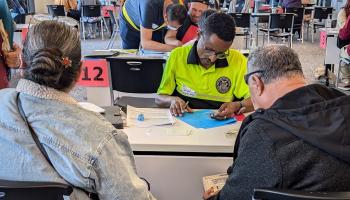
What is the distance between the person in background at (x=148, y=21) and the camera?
3172mm

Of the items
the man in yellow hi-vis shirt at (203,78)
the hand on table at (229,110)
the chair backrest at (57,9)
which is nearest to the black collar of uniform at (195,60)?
the man in yellow hi-vis shirt at (203,78)

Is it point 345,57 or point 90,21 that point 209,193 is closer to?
point 345,57

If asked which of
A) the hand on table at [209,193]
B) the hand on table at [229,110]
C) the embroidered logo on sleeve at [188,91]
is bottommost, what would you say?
the hand on table at [209,193]

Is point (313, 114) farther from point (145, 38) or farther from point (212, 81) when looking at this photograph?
point (145, 38)

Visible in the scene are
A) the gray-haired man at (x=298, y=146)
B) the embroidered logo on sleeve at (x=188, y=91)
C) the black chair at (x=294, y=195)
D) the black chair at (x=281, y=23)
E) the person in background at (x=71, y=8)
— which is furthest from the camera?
the person in background at (x=71, y=8)

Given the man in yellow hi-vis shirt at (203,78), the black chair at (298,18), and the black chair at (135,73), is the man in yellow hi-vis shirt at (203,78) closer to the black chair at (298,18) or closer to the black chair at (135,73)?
the black chair at (135,73)

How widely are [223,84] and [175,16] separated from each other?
108 centimetres

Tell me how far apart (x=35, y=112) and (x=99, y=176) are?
24 cm

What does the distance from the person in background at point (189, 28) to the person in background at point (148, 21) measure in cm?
8

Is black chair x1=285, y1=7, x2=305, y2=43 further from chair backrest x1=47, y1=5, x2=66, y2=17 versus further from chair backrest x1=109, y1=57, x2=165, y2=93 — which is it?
chair backrest x1=109, y1=57, x2=165, y2=93

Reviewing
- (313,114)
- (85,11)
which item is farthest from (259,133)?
(85,11)

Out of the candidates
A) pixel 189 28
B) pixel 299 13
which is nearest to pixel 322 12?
pixel 299 13

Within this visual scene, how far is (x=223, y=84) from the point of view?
7.57ft

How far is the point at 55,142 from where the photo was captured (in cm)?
106
